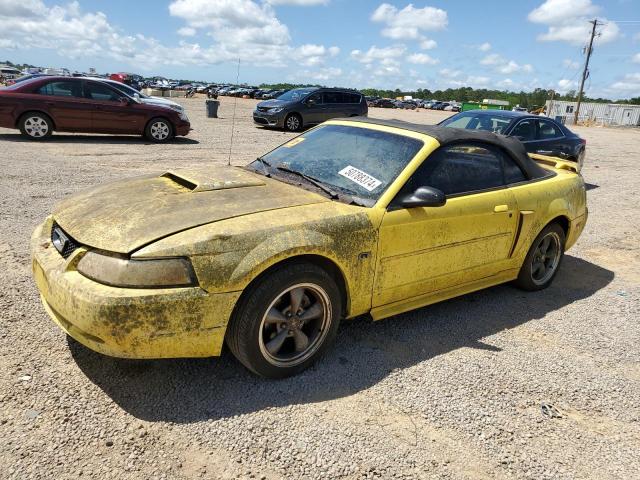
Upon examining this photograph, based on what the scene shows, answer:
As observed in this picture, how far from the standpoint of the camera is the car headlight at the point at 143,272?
250 centimetres

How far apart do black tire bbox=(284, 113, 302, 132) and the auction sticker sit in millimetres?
15303

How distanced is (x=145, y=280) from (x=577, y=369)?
2967 millimetres

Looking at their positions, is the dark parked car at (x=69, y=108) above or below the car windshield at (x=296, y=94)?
below

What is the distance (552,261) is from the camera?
4.85 meters

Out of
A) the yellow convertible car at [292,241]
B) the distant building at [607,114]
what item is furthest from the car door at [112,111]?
the distant building at [607,114]

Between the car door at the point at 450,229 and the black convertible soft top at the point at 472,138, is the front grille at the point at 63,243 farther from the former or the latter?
the black convertible soft top at the point at 472,138

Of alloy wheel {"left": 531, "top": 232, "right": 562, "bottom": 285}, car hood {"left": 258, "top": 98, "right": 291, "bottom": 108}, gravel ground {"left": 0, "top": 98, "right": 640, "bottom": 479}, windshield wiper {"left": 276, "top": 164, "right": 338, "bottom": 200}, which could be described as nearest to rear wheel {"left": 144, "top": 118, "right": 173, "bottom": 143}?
car hood {"left": 258, "top": 98, "right": 291, "bottom": 108}

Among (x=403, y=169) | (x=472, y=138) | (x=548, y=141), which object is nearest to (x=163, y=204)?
(x=403, y=169)

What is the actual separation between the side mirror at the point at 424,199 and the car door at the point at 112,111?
11.1 m

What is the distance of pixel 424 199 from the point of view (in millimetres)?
3283

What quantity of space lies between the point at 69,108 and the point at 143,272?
11179 millimetres

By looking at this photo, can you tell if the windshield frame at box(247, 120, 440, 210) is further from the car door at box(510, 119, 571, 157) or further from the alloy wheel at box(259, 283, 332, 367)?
the car door at box(510, 119, 571, 157)

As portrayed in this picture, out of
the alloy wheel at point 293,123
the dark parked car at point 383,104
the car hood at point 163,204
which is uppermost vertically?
the dark parked car at point 383,104

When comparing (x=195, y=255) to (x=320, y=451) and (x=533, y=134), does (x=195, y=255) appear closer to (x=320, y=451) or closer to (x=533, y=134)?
(x=320, y=451)
